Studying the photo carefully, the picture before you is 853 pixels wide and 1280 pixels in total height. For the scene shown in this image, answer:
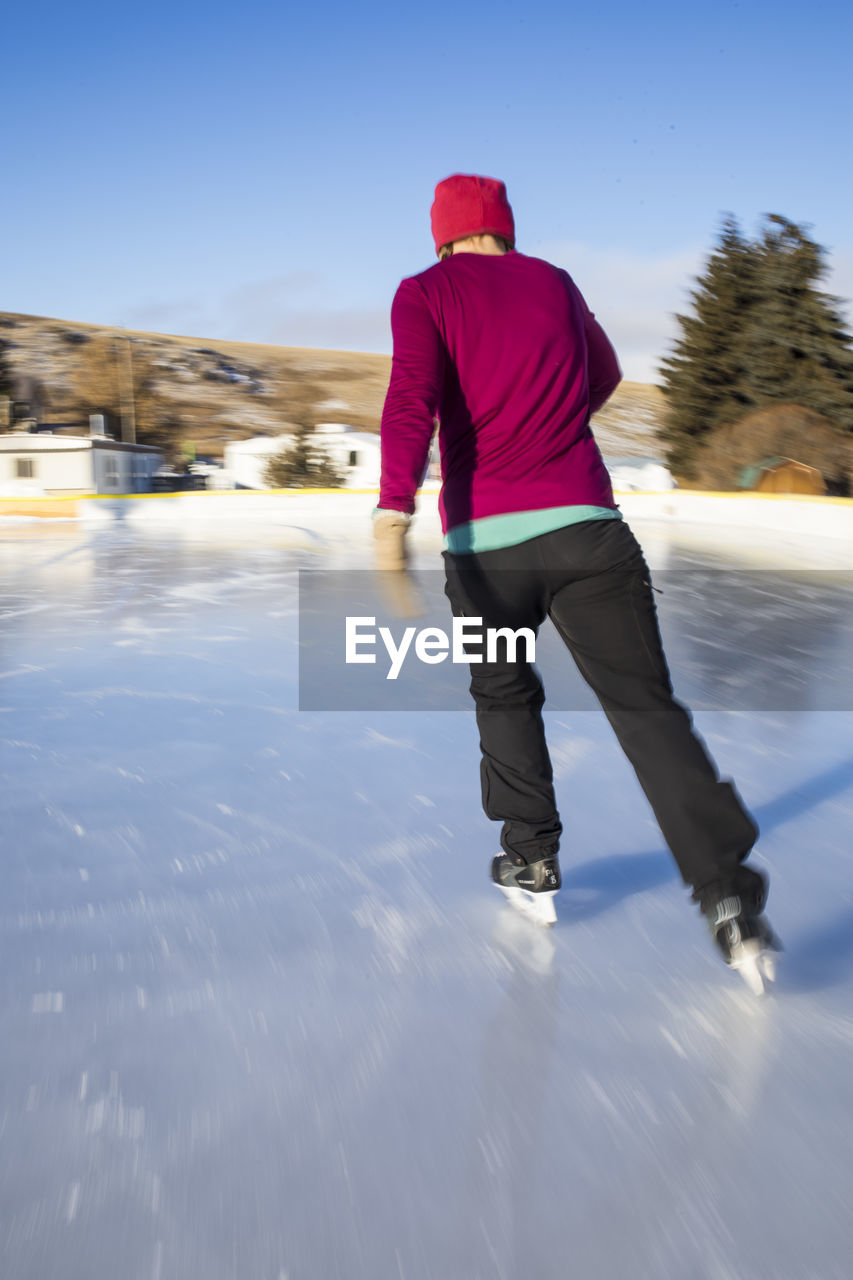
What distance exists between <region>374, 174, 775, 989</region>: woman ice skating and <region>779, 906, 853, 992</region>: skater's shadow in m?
0.07

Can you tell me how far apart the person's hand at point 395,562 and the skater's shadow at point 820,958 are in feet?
2.62

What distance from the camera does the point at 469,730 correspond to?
3.15 meters

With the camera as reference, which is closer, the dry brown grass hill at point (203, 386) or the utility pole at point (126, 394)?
the utility pole at point (126, 394)

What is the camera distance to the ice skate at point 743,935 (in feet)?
4.80

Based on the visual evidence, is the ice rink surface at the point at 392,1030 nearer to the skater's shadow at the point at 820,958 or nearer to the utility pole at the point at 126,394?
the skater's shadow at the point at 820,958

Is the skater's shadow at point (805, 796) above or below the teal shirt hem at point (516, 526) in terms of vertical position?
below

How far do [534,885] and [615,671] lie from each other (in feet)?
1.43

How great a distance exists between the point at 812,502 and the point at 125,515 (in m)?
10.5

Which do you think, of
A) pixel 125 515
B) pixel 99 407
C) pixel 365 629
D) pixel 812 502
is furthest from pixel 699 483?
pixel 99 407

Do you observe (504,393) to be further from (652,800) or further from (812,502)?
(812,502)

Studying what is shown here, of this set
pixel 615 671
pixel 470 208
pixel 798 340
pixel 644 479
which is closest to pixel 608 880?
pixel 615 671

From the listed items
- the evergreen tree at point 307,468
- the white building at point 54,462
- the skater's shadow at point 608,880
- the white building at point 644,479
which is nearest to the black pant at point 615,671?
the skater's shadow at point 608,880

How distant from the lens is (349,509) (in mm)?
19375

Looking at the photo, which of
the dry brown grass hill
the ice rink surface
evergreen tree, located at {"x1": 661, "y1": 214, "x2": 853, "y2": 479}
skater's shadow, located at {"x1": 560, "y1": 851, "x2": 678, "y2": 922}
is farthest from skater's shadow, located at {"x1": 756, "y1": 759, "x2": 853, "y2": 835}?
the dry brown grass hill
